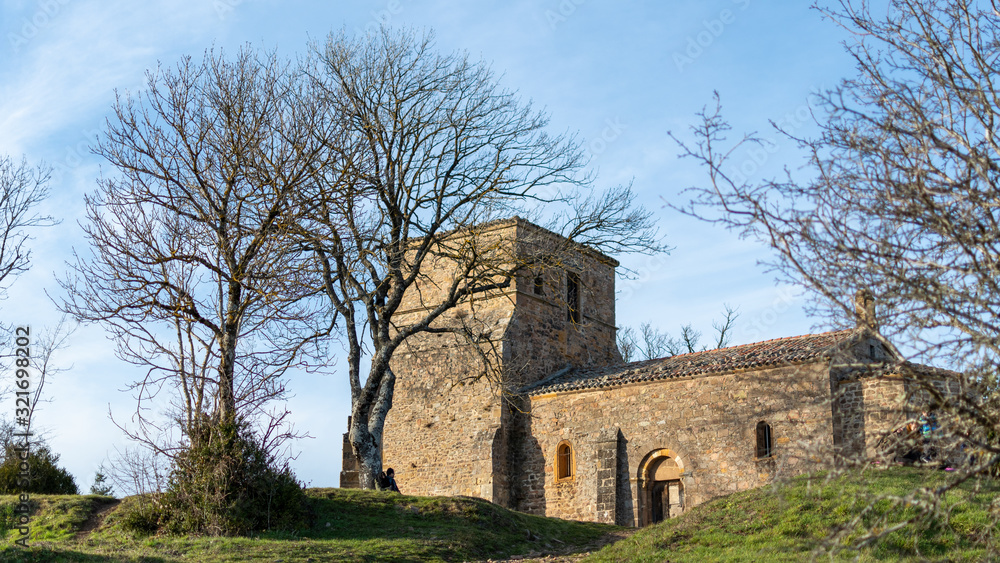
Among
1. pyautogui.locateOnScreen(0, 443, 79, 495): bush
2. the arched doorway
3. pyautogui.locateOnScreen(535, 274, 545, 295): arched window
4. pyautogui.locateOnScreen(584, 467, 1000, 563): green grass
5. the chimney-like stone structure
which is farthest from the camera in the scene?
pyautogui.locateOnScreen(535, 274, 545, 295): arched window

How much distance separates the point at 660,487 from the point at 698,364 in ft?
10.4

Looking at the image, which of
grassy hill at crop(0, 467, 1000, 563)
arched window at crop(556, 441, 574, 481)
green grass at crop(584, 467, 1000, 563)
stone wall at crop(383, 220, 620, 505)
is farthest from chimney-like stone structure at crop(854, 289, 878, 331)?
arched window at crop(556, 441, 574, 481)

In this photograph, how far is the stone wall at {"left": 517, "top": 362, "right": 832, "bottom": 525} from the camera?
21078mm

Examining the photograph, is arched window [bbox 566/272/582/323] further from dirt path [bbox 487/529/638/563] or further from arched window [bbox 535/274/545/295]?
dirt path [bbox 487/529/638/563]

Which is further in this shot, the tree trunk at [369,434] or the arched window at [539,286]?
the arched window at [539,286]

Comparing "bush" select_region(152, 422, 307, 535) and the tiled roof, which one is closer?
"bush" select_region(152, 422, 307, 535)

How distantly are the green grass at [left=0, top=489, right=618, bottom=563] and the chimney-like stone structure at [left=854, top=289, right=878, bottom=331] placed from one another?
338 inches

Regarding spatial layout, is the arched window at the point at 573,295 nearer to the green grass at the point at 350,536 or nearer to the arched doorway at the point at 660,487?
the arched doorway at the point at 660,487

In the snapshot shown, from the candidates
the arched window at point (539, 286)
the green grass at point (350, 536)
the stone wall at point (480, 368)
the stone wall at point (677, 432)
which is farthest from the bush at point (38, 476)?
the arched window at point (539, 286)

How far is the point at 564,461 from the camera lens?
25.2 meters

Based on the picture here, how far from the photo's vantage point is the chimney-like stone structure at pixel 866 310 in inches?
290

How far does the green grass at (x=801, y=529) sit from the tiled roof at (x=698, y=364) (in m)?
4.83

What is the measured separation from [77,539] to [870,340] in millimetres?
16991

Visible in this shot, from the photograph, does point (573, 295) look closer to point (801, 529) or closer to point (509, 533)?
point (509, 533)
